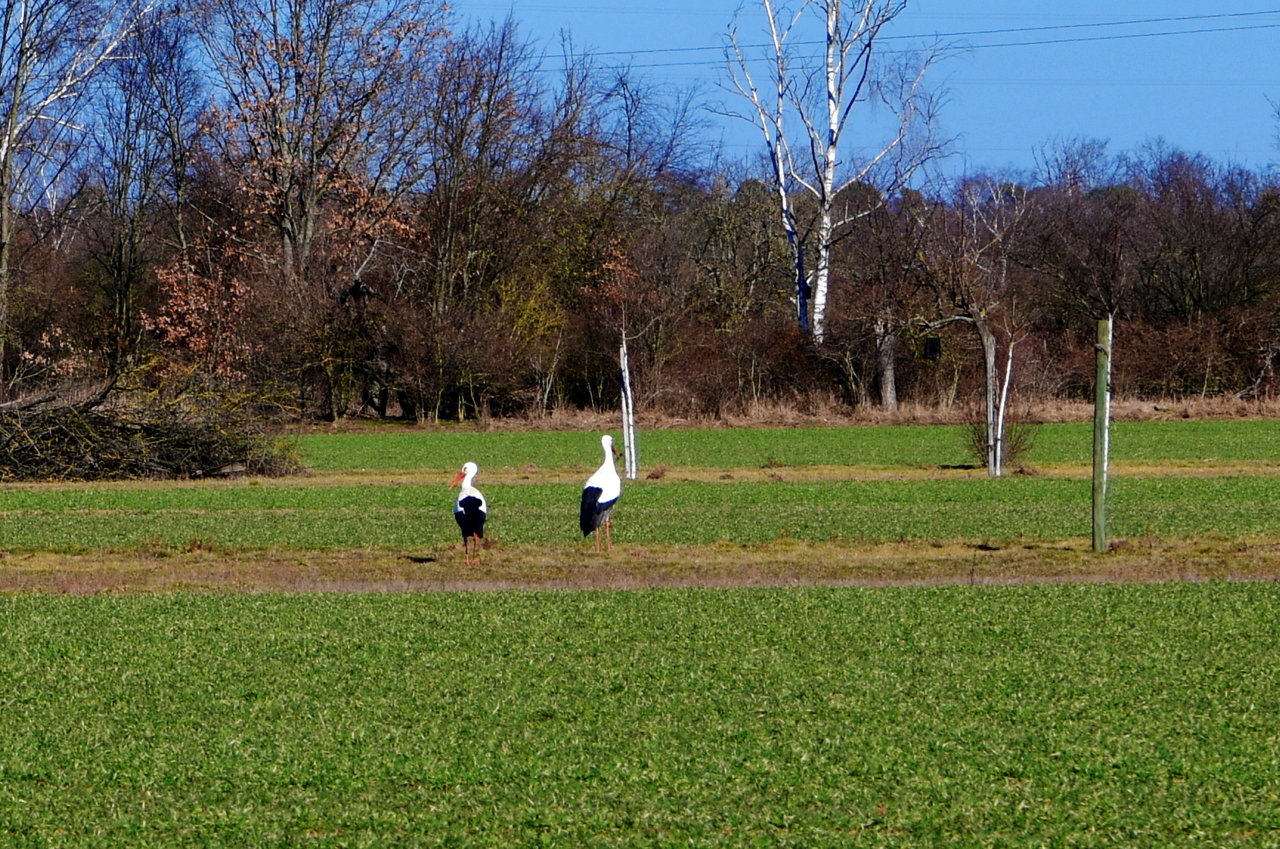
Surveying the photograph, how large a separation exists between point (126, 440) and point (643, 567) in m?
15.6

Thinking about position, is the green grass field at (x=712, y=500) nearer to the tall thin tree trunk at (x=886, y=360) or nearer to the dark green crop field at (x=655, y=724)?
the dark green crop field at (x=655, y=724)

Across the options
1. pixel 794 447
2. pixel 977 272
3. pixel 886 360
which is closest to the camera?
pixel 794 447

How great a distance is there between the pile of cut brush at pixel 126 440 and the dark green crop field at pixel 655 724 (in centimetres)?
1613

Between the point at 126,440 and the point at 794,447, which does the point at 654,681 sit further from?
the point at 794,447

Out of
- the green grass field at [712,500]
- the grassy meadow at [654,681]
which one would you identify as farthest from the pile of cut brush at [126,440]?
the grassy meadow at [654,681]

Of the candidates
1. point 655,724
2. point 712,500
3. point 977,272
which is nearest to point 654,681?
point 655,724

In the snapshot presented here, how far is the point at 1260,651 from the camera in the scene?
973cm

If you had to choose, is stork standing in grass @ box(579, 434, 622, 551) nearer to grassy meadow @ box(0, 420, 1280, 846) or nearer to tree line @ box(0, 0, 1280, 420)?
grassy meadow @ box(0, 420, 1280, 846)

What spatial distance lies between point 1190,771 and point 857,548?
385 inches

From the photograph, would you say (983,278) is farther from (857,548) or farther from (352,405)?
(857,548)

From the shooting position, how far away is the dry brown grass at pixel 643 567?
47.8ft

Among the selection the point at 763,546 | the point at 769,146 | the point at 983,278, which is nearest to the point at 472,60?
the point at 769,146

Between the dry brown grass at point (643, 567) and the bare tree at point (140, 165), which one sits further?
the bare tree at point (140, 165)

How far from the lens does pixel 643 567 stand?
1556cm
